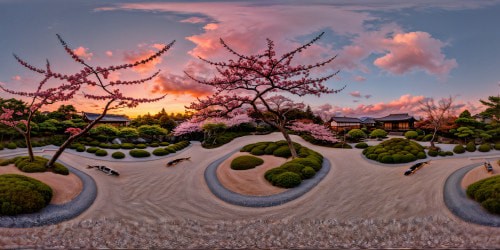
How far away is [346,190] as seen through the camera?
9273 mm

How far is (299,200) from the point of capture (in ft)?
28.4

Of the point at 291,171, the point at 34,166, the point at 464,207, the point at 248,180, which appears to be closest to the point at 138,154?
the point at 34,166

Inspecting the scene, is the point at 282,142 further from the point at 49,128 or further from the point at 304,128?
the point at 49,128

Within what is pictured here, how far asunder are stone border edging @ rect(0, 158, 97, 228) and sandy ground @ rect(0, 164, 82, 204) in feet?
0.86

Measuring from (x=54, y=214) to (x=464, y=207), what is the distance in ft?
38.0

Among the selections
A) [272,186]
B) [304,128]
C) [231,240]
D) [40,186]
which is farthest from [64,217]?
[304,128]

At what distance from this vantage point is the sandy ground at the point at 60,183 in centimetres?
851

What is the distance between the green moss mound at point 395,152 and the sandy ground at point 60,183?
1426 centimetres

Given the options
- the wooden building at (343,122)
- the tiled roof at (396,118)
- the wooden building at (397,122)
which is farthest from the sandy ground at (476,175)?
the tiled roof at (396,118)

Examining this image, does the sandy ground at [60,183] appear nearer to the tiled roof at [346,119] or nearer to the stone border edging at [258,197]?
the stone border edging at [258,197]

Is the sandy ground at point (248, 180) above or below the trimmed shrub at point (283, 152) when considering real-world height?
below

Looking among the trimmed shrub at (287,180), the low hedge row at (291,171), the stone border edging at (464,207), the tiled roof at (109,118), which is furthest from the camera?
the tiled roof at (109,118)

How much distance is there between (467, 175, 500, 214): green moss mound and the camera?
6.86m

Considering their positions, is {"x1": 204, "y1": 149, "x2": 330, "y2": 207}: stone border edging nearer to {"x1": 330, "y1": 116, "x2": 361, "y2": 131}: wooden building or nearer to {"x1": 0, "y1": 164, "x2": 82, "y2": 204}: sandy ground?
{"x1": 0, "y1": 164, "x2": 82, "y2": 204}: sandy ground
